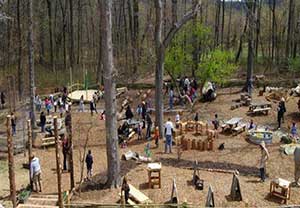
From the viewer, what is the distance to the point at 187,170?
1922 centimetres

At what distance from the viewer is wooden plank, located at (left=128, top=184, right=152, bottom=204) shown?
15532 mm

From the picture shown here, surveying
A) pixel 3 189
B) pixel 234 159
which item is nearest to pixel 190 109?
pixel 234 159

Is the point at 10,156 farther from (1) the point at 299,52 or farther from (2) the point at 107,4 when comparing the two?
(1) the point at 299,52

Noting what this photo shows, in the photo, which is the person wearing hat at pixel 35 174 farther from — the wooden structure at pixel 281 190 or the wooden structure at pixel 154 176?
the wooden structure at pixel 281 190

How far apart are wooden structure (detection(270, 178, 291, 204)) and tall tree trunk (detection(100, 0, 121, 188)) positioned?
17.4 ft

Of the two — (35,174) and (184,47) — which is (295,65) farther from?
(35,174)

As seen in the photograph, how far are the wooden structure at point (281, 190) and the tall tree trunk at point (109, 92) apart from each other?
5.30m

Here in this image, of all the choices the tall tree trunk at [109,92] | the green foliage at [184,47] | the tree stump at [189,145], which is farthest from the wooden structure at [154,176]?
the green foliage at [184,47]

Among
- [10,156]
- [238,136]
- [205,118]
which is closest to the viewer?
[10,156]

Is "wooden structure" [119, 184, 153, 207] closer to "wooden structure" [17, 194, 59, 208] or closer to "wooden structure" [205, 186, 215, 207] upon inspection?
"wooden structure" [205, 186, 215, 207]

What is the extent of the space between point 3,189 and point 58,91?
22598 millimetres

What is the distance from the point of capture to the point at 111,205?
15.1 meters

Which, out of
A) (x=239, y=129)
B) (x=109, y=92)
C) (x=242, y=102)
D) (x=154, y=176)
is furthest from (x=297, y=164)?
(x=242, y=102)

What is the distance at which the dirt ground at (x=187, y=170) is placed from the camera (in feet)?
53.3
